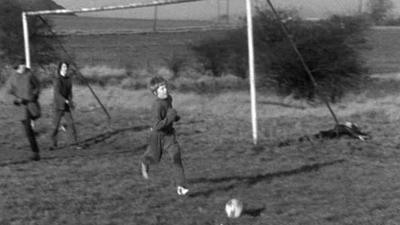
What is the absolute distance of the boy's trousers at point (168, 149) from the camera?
809 centimetres

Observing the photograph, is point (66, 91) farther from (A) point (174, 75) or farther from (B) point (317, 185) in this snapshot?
(A) point (174, 75)

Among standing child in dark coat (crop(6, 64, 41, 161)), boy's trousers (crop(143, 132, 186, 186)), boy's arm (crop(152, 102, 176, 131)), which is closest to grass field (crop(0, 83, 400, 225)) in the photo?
boy's trousers (crop(143, 132, 186, 186))

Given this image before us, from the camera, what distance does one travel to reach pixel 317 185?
8.76 meters

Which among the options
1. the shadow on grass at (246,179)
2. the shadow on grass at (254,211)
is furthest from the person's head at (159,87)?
the shadow on grass at (254,211)

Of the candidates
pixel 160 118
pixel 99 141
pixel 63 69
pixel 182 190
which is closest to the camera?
pixel 160 118

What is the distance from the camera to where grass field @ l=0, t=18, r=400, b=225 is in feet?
23.7

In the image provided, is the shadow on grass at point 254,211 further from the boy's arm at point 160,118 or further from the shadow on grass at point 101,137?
the shadow on grass at point 101,137

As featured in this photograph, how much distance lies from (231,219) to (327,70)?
16547mm

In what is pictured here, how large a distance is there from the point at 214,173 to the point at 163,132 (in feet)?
6.03

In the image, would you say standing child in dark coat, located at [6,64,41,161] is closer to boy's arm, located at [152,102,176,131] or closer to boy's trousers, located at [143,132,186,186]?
boy's trousers, located at [143,132,186,186]

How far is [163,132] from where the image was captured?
8164 millimetres

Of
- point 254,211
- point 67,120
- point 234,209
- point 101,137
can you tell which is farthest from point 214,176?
point 101,137

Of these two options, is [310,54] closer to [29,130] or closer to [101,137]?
[101,137]

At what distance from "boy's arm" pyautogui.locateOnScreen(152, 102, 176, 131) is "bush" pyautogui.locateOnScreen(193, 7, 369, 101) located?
14.8 meters
